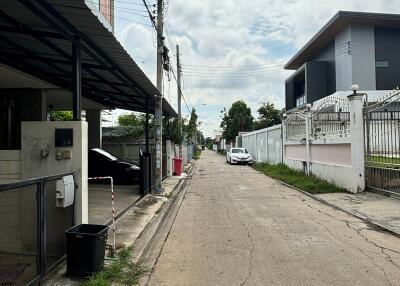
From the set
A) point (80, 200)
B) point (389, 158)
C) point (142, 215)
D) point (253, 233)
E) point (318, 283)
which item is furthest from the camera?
point (389, 158)

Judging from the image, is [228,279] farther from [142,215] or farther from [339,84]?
[339,84]

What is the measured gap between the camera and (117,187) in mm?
16547

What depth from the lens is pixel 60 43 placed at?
792cm

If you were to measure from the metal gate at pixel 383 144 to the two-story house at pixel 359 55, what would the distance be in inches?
940

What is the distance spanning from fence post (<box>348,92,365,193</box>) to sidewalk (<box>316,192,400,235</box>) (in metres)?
0.46

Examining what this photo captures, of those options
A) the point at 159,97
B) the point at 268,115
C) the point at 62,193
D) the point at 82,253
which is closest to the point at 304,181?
the point at 159,97

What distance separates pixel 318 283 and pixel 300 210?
20.7ft

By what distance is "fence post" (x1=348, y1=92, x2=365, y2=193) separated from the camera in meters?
14.1

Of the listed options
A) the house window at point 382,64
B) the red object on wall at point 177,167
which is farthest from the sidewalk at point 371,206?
the house window at point 382,64

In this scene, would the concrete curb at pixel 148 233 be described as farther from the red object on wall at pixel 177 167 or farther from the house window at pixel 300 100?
the house window at pixel 300 100

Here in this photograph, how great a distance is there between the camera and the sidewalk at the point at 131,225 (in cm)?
555

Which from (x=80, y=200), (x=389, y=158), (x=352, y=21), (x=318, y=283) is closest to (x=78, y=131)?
(x=80, y=200)

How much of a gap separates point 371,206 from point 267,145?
21115 mm

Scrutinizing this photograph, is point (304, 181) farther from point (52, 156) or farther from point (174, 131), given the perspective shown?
point (52, 156)
